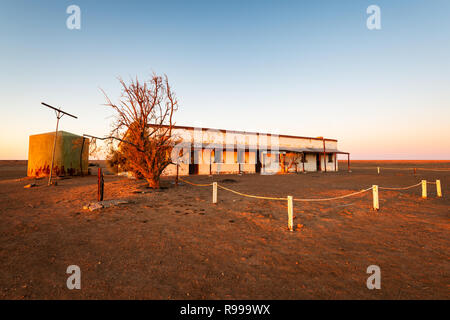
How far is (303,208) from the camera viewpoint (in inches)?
287

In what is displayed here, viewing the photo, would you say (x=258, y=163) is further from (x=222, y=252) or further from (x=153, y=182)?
(x=222, y=252)

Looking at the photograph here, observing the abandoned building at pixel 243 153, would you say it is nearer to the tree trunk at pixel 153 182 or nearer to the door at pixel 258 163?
the door at pixel 258 163

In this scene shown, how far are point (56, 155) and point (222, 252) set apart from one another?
20.9 metres

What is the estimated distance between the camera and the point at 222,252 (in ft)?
12.8

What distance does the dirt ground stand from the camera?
8.96ft

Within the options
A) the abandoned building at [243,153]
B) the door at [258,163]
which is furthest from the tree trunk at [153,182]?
the door at [258,163]

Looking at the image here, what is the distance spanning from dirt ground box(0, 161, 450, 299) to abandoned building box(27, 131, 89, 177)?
43.7 feet

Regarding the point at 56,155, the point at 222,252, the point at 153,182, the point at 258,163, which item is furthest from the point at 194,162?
the point at 222,252

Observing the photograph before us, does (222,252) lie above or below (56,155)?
below

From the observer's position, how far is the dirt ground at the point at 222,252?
273cm

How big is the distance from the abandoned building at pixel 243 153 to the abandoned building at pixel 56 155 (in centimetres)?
927

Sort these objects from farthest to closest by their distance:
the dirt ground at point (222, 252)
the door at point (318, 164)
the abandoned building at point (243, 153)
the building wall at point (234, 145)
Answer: the door at point (318, 164) → the building wall at point (234, 145) → the abandoned building at point (243, 153) → the dirt ground at point (222, 252)

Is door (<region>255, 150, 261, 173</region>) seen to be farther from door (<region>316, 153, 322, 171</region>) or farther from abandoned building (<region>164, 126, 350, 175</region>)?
door (<region>316, 153, 322, 171</region>)
